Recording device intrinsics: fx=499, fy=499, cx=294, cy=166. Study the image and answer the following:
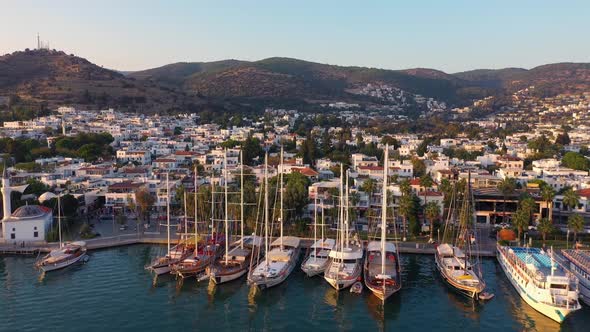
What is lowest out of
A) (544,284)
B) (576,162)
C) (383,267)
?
(544,284)

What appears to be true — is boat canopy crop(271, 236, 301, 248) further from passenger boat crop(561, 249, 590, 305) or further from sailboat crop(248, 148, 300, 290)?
passenger boat crop(561, 249, 590, 305)

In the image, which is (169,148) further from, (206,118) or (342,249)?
(342,249)

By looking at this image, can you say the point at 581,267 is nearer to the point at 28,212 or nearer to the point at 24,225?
the point at 24,225

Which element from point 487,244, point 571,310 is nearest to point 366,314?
point 571,310

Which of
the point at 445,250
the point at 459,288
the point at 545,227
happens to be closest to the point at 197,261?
the point at 459,288

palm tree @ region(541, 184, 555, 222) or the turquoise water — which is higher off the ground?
palm tree @ region(541, 184, 555, 222)

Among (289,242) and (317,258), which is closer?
(317,258)

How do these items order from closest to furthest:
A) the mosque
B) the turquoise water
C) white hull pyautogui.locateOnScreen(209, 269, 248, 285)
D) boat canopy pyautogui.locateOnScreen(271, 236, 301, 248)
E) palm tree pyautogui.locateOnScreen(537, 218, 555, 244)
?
1. the turquoise water
2. white hull pyautogui.locateOnScreen(209, 269, 248, 285)
3. boat canopy pyautogui.locateOnScreen(271, 236, 301, 248)
4. palm tree pyautogui.locateOnScreen(537, 218, 555, 244)
5. the mosque

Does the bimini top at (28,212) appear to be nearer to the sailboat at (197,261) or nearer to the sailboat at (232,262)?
the sailboat at (197,261)

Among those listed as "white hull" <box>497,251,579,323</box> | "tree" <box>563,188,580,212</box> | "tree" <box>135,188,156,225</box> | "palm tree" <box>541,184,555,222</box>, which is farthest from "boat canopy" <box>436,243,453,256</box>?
"tree" <box>135,188,156,225</box>
